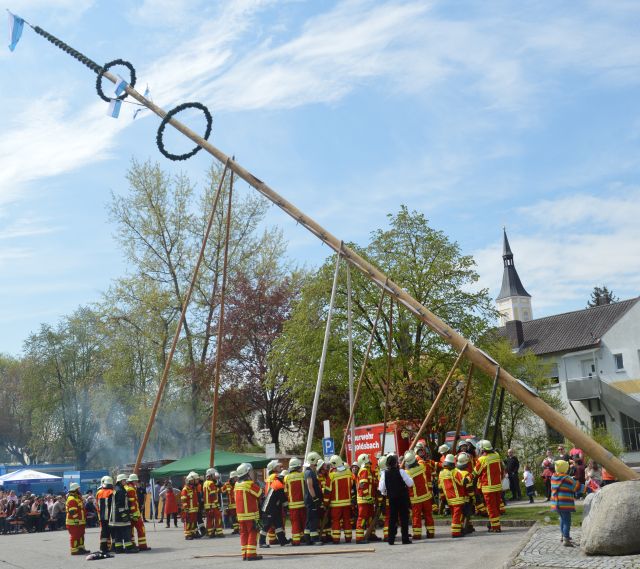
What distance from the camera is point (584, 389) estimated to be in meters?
52.4

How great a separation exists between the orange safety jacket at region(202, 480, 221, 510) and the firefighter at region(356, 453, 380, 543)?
519 centimetres

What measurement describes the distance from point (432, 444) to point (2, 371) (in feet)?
212

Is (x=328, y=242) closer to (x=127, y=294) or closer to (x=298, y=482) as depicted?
(x=298, y=482)

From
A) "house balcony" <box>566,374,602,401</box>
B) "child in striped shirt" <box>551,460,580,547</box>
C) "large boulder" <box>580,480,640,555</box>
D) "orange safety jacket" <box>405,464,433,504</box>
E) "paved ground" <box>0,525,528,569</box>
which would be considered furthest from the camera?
"house balcony" <box>566,374,602,401</box>

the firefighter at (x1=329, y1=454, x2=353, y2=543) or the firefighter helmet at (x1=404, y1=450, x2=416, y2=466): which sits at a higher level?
the firefighter helmet at (x1=404, y1=450, x2=416, y2=466)

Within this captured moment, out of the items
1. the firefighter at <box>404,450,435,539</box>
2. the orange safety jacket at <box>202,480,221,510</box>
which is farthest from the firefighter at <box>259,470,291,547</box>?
the orange safety jacket at <box>202,480,221,510</box>

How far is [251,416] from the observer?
44.6 m

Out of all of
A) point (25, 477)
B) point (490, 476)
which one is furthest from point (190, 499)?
point (25, 477)

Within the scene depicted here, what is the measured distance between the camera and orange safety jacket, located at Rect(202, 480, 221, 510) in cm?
2116

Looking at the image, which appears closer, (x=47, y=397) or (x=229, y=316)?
(x=229, y=316)

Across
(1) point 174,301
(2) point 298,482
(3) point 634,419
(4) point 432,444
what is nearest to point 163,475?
(4) point 432,444

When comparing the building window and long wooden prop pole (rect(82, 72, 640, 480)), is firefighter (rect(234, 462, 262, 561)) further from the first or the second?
the building window

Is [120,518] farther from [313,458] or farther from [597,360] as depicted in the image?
[597,360]

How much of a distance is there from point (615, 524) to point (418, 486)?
19.0 ft
